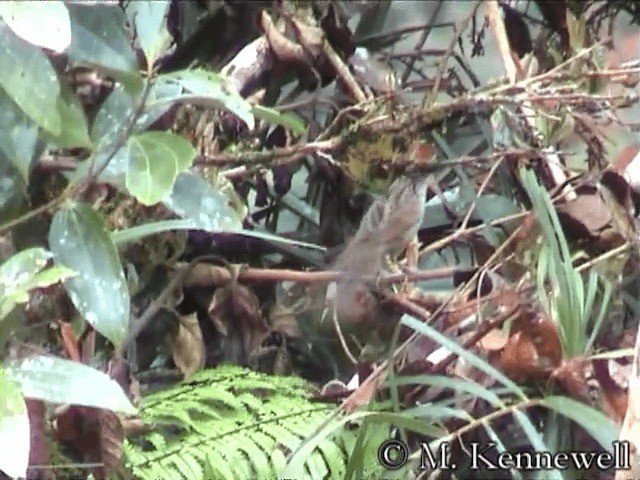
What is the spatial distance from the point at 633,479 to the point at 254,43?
2.38 ft

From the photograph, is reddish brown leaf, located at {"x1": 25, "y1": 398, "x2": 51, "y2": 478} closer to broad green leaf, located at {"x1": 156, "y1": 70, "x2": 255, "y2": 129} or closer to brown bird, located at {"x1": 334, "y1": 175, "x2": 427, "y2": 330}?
broad green leaf, located at {"x1": 156, "y1": 70, "x2": 255, "y2": 129}

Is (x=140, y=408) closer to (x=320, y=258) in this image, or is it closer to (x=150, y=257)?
(x=150, y=257)

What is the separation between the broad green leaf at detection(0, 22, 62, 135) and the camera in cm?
63

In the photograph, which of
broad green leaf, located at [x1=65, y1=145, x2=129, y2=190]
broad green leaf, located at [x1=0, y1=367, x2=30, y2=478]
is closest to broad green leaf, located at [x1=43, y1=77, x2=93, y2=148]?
broad green leaf, located at [x1=65, y1=145, x2=129, y2=190]

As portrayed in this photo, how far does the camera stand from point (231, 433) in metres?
0.83

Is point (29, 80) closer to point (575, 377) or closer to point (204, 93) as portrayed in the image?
point (204, 93)

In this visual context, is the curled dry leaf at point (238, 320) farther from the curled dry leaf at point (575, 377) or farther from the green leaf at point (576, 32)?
the green leaf at point (576, 32)

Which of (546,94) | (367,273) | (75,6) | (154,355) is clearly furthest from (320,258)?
(75,6)

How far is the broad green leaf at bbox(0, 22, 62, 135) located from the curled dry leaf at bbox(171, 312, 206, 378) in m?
0.44

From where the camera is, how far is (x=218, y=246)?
111 cm

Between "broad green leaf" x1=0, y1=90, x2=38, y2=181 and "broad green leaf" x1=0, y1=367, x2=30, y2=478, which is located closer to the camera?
"broad green leaf" x1=0, y1=367, x2=30, y2=478

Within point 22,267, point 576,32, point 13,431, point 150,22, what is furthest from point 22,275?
point 576,32

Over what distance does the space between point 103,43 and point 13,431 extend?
33cm

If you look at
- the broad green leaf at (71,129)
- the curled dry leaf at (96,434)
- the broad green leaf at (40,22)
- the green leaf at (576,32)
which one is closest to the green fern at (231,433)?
the curled dry leaf at (96,434)
